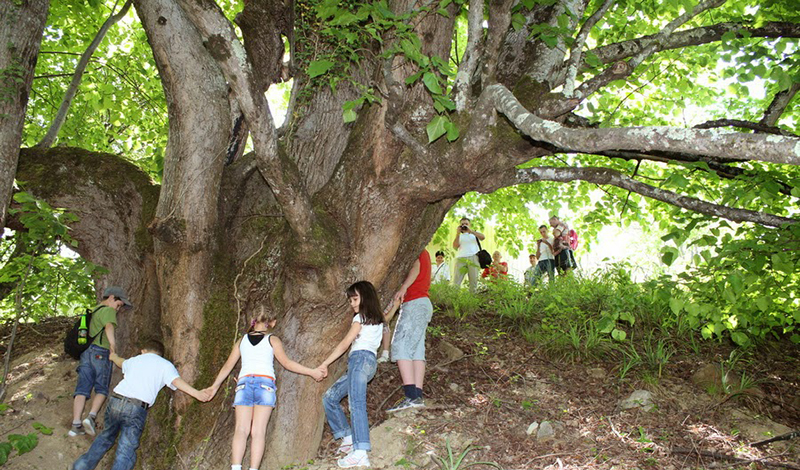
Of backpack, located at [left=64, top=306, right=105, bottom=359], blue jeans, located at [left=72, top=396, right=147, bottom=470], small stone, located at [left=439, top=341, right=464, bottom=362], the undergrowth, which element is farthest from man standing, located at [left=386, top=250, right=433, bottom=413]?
backpack, located at [left=64, top=306, right=105, bottom=359]

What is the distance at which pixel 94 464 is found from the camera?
4820 mm

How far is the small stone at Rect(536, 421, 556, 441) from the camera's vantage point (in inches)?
202

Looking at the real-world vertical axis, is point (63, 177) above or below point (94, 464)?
above

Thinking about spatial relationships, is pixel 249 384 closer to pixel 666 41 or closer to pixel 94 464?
pixel 94 464

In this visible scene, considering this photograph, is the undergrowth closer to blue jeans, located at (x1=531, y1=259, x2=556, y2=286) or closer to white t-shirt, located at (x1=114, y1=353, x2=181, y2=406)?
blue jeans, located at (x1=531, y1=259, x2=556, y2=286)

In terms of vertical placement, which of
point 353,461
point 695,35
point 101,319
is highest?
point 695,35

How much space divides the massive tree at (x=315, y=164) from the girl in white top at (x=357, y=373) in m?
0.20

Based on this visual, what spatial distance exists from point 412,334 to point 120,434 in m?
2.71

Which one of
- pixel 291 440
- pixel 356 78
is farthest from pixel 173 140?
pixel 291 440

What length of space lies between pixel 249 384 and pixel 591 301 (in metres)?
4.84

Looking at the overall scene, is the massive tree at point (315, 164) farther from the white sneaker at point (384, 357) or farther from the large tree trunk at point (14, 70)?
the white sneaker at point (384, 357)

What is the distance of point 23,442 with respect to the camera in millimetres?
4852

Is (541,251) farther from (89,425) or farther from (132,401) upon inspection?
(89,425)

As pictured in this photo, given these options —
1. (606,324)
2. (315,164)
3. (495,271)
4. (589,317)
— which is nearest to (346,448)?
(606,324)
